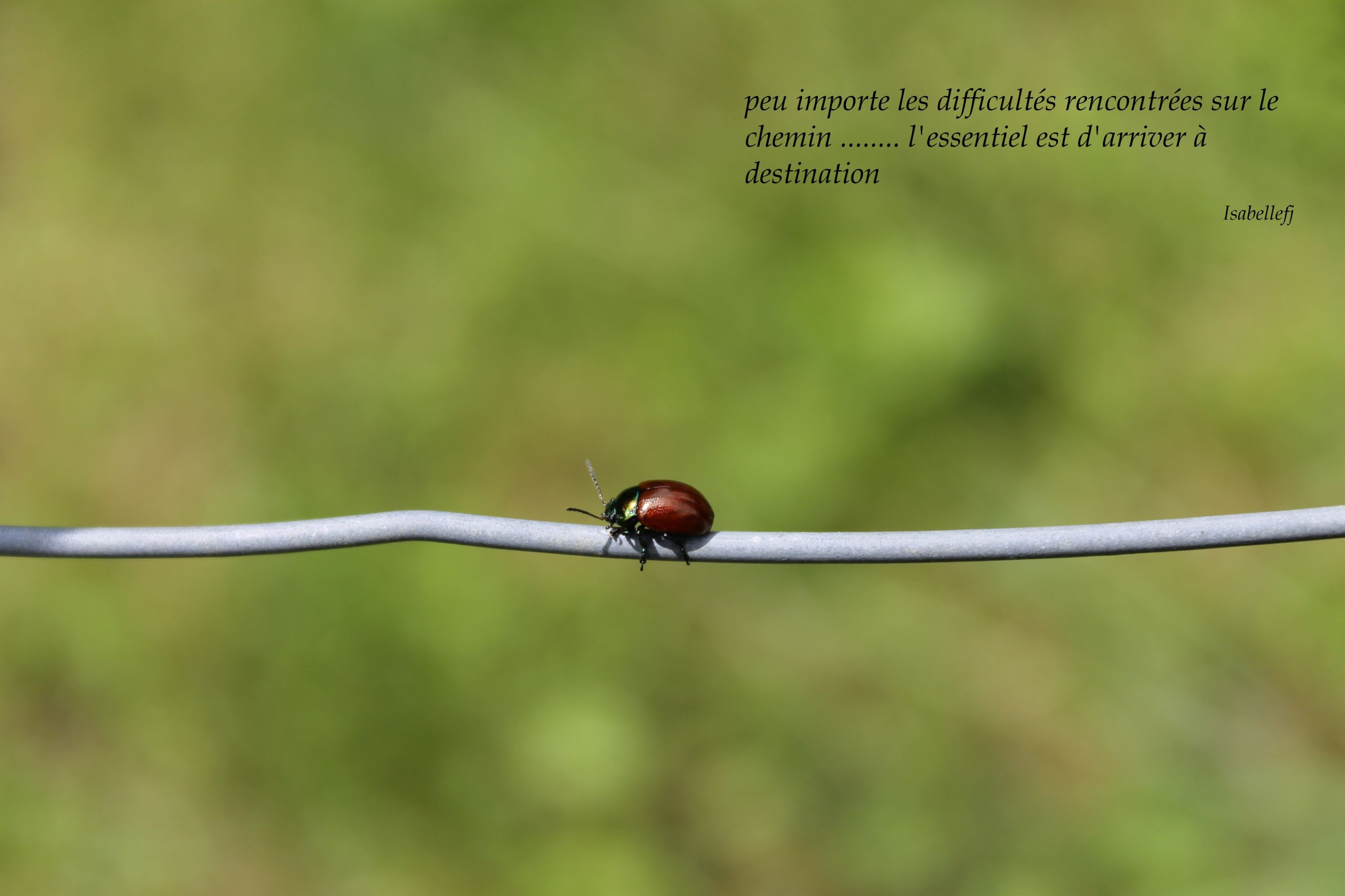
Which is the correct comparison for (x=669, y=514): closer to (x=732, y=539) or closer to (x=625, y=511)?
(x=625, y=511)

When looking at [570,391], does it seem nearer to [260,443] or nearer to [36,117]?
[260,443]

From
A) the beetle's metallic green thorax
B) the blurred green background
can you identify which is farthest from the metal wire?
the blurred green background

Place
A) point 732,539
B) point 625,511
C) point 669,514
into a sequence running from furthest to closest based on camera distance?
point 625,511 → point 669,514 → point 732,539

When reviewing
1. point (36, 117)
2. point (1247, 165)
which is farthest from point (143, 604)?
point (1247, 165)

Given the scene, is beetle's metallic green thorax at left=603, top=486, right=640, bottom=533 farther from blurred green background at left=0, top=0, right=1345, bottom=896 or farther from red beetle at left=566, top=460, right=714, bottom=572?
blurred green background at left=0, top=0, right=1345, bottom=896

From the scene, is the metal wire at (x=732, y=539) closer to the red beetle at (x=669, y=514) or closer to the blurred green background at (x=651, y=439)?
the red beetle at (x=669, y=514)

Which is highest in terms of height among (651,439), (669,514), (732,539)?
(651,439)

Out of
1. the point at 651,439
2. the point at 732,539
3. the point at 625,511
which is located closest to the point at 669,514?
the point at 625,511
